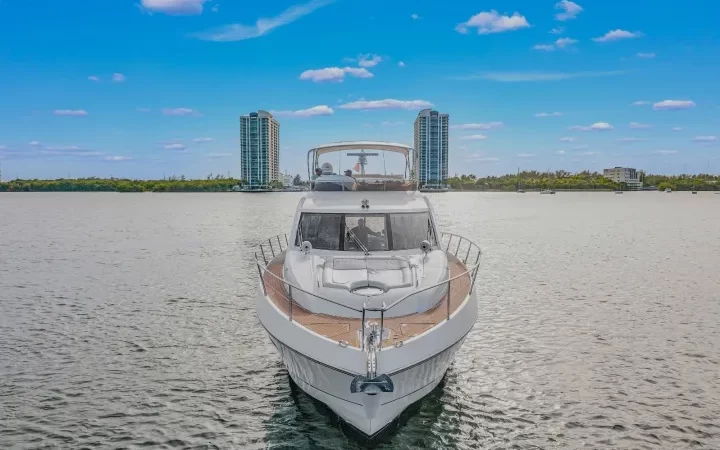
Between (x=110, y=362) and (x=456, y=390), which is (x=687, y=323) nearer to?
(x=456, y=390)

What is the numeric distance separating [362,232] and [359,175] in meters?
4.34

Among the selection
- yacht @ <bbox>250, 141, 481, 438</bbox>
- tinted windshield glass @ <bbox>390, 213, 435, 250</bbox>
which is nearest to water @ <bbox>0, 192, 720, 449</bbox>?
yacht @ <bbox>250, 141, 481, 438</bbox>

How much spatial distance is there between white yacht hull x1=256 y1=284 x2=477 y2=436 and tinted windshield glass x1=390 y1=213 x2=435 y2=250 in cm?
271

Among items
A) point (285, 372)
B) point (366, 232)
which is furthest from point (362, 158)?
point (285, 372)

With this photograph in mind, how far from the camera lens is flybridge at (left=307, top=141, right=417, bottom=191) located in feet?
46.5

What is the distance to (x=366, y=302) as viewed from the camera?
10.5m

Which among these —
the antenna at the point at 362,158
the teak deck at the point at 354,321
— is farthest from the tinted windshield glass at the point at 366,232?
the antenna at the point at 362,158

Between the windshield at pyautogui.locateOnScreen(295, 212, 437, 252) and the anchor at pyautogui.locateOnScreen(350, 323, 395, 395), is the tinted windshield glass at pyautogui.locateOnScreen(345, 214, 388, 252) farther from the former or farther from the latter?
the anchor at pyautogui.locateOnScreen(350, 323, 395, 395)

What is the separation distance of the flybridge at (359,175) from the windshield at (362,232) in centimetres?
145

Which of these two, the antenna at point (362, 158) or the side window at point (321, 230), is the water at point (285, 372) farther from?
the antenna at point (362, 158)

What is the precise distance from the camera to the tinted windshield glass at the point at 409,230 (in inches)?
503

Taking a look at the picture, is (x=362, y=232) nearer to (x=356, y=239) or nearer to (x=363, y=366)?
(x=356, y=239)

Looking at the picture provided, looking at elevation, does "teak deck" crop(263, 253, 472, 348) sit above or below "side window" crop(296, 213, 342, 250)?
below

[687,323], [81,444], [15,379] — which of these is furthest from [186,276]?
[687,323]
